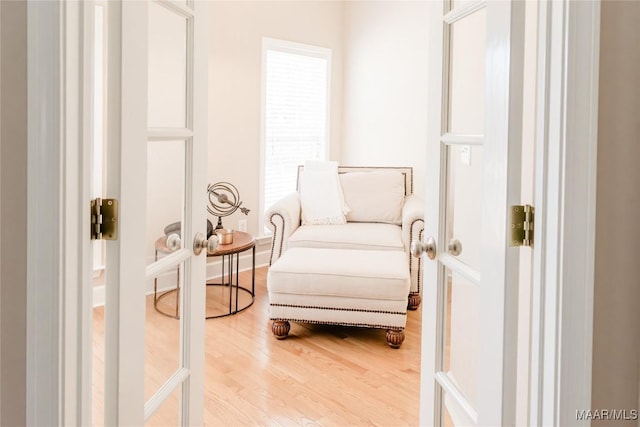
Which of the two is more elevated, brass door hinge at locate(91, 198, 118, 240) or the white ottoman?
brass door hinge at locate(91, 198, 118, 240)

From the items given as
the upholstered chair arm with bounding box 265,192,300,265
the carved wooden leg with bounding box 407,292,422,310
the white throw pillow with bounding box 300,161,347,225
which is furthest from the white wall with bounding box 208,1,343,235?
the carved wooden leg with bounding box 407,292,422,310

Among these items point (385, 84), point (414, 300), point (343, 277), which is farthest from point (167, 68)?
point (385, 84)

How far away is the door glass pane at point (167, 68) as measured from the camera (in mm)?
1281

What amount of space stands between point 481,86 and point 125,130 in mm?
791

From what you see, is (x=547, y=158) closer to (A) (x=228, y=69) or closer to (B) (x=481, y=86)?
(B) (x=481, y=86)

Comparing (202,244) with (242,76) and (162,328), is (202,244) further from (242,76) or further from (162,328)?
(242,76)

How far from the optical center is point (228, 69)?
4449 mm

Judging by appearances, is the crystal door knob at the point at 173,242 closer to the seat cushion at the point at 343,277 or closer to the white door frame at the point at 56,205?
the white door frame at the point at 56,205

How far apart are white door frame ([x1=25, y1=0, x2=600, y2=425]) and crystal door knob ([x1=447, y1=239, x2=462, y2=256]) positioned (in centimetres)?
38

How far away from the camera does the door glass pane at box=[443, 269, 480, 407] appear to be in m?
1.41

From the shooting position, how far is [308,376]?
2783mm

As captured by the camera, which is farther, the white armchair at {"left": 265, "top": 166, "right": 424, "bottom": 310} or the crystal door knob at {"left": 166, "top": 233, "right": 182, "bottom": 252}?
the white armchair at {"left": 265, "top": 166, "right": 424, "bottom": 310}

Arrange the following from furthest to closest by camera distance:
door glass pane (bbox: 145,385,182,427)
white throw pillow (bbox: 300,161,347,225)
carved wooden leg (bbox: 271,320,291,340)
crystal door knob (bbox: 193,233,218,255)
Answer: white throw pillow (bbox: 300,161,347,225)
carved wooden leg (bbox: 271,320,291,340)
crystal door knob (bbox: 193,233,218,255)
door glass pane (bbox: 145,385,182,427)

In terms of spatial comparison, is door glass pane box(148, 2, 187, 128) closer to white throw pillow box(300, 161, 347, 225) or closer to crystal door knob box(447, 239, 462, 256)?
crystal door knob box(447, 239, 462, 256)
